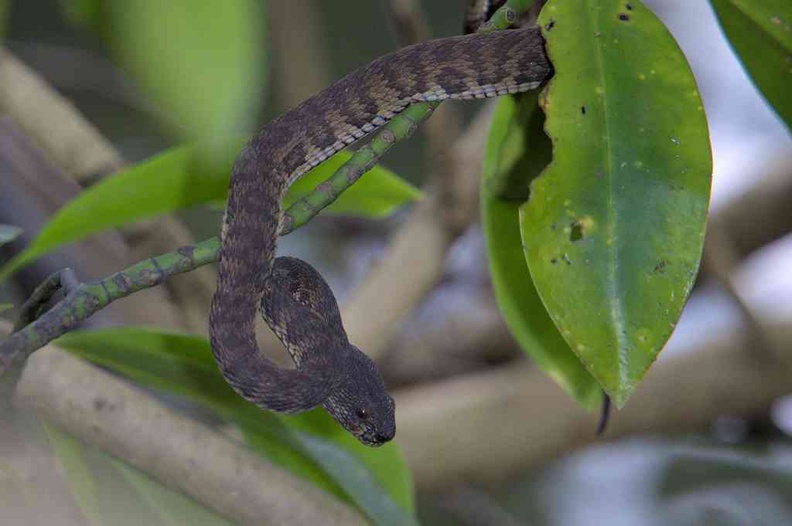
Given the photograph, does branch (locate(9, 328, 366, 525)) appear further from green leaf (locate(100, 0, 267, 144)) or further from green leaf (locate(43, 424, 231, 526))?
green leaf (locate(100, 0, 267, 144))

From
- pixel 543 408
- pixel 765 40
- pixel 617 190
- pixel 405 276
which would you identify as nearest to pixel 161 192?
pixel 617 190

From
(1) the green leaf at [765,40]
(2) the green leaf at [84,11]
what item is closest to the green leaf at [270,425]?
(2) the green leaf at [84,11]

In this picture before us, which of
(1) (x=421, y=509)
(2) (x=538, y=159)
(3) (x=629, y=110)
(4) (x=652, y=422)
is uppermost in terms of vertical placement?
(3) (x=629, y=110)

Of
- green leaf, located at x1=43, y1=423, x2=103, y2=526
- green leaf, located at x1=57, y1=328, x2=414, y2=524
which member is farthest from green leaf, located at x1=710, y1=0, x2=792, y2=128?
green leaf, located at x1=43, y1=423, x2=103, y2=526

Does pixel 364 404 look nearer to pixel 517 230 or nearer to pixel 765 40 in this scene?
pixel 517 230

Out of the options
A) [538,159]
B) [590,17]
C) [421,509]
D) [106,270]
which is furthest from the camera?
[421,509]

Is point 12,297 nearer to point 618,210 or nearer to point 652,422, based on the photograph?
point 618,210

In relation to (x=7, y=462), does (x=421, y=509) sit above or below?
below

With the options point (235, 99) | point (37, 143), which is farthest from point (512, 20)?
point (37, 143)
